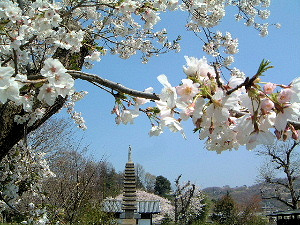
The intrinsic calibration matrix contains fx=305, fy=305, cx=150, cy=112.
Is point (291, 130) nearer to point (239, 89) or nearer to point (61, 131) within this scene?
point (239, 89)

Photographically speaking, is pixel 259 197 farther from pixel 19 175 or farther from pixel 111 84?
pixel 111 84

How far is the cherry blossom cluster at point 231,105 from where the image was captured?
0.83 m

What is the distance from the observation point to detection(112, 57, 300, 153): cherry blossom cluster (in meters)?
0.83

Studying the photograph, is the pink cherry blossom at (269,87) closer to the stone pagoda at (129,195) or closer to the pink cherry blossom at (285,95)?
the pink cherry blossom at (285,95)

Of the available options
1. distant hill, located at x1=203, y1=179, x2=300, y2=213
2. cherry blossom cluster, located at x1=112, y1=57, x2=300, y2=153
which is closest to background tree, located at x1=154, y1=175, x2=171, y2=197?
distant hill, located at x1=203, y1=179, x2=300, y2=213

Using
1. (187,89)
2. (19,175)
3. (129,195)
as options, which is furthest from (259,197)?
(187,89)

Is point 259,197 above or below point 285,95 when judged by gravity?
above

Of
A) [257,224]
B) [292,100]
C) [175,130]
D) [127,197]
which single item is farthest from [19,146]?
[257,224]

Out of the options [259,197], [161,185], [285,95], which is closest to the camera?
[285,95]

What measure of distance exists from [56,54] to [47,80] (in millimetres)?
2425

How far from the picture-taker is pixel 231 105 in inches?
33.9

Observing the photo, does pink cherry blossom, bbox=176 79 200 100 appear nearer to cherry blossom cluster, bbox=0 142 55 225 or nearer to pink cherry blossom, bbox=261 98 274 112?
pink cherry blossom, bbox=261 98 274 112

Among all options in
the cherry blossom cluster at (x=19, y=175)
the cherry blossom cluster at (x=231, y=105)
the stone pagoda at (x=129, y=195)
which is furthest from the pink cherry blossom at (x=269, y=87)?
the stone pagoda at (x=129, y=195)

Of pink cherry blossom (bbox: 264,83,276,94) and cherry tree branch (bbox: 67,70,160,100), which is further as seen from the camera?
cherry tree branch (bbox: 67,70,160,100)
